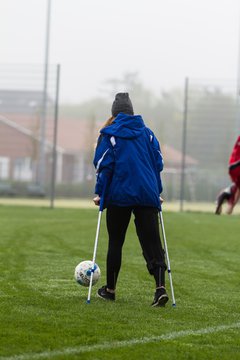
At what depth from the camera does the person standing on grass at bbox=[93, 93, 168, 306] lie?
345 inches

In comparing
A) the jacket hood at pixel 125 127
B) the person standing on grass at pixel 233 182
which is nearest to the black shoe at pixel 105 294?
the jacket hood at pixel 125 127

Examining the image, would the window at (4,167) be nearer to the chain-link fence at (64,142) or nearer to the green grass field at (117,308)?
the chain-link fence at (64,142)

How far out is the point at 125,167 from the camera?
8.78 metres

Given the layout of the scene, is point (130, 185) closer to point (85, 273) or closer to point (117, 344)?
point (85, 273)

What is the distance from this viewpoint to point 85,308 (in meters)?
8.31

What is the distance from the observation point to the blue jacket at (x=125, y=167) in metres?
8.77

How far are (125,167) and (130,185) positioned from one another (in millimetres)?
169

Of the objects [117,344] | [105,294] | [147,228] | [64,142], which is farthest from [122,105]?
[64,142]

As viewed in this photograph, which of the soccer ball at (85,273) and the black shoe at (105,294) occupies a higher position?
the soccer ball at (85,273)

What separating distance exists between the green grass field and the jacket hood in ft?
5.02

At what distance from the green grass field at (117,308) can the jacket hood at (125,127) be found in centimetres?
153

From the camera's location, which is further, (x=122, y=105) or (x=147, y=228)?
(x=122, y=105)

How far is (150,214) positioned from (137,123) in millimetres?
844

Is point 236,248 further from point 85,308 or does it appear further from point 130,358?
point 130,358
